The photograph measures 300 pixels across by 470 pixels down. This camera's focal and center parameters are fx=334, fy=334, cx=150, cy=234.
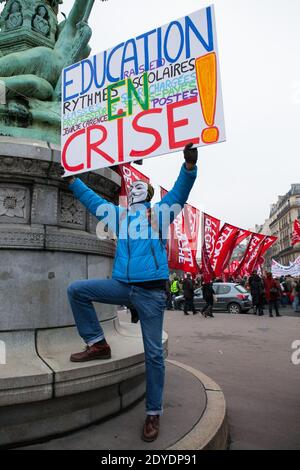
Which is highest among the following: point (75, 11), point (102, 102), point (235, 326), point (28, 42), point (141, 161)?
point (75, 11)

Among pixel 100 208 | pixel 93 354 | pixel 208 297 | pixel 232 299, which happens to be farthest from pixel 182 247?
pixel 93 354

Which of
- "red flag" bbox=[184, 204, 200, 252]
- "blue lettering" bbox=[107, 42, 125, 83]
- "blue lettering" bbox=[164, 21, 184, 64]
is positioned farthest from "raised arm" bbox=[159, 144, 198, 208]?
"red flag" bbox=[184, 204, 200, 252]

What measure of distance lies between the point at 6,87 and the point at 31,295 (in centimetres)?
257

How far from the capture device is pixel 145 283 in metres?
2.47

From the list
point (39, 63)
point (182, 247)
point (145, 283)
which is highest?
point (39, 63)

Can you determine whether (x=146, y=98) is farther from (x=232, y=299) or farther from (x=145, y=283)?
(x=232, y=299)

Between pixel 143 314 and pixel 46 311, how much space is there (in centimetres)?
107

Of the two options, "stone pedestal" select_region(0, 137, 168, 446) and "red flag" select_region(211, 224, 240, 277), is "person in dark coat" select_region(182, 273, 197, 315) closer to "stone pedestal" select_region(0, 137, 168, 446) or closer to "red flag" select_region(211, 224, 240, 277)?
"red flag" select_region(211, 224, 240, 277)

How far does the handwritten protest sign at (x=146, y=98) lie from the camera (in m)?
2.66

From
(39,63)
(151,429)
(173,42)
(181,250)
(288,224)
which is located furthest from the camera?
(288,224)

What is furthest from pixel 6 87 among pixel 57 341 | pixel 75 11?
pixel 57 341

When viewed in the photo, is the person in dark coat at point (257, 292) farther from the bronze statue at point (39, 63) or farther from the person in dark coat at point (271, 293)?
the bronze statue at point (39, 63)

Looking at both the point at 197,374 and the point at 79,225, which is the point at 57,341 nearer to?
the point at 79,225
